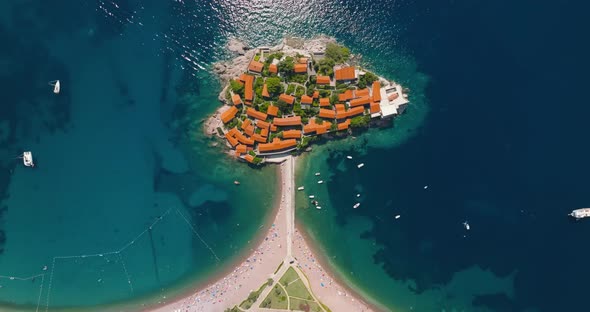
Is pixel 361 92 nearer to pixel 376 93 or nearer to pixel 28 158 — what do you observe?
pixel 376 93

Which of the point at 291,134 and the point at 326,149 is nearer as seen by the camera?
the point at 291,134

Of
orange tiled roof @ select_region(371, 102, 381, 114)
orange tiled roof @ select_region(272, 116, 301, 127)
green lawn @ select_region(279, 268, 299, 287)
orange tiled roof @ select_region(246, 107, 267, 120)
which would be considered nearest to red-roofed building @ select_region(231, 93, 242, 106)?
orange tiled roof @ select_region(246, 107, 267, 120)

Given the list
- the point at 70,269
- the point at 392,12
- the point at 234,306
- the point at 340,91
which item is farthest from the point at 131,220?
the point at 392,12

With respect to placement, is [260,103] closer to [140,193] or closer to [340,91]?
[340,91]

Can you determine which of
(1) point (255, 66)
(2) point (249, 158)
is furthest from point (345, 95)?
(2) point (249, 158)

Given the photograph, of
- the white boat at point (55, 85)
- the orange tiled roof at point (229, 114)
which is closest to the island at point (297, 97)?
the orange tiled roof at point (229, 114)

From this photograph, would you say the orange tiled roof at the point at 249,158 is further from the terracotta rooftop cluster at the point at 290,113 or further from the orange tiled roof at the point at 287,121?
the orange tiled roof at the point at 287,121
